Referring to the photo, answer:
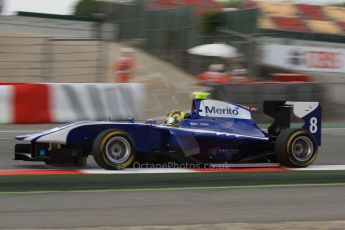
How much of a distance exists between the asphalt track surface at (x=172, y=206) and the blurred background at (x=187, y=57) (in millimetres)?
9811

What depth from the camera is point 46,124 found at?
577 inches

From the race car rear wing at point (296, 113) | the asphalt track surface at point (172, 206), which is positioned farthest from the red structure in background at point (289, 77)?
the asphalt track surface at point (172, 206)

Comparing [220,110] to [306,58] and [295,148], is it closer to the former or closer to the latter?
[295,148]

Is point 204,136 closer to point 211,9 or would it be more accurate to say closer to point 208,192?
point 208,192

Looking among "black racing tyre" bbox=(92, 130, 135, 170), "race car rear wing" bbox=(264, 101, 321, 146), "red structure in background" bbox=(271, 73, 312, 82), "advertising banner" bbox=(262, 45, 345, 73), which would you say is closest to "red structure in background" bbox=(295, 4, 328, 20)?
"advertising banner" bbox=(262, 45, 345, 73)

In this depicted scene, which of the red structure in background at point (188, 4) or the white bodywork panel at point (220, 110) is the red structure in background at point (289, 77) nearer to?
the red structure in background at point (188, 4)

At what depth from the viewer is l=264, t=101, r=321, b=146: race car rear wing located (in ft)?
29.5

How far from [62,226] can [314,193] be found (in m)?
2.84

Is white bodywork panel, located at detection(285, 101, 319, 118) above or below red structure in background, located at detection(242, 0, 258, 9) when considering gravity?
below

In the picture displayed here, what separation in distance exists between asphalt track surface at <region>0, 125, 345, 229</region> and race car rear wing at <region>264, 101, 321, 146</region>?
1.72 metres

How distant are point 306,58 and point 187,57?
15.2 feet

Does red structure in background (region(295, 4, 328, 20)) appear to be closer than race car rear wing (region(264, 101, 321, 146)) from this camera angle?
No

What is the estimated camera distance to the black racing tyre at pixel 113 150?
Result: 25.7 ft

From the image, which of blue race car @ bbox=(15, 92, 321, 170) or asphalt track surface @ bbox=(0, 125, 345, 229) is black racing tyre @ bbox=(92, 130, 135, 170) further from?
asphalt track surface @ bbox=(0, 125, 345, 229)
